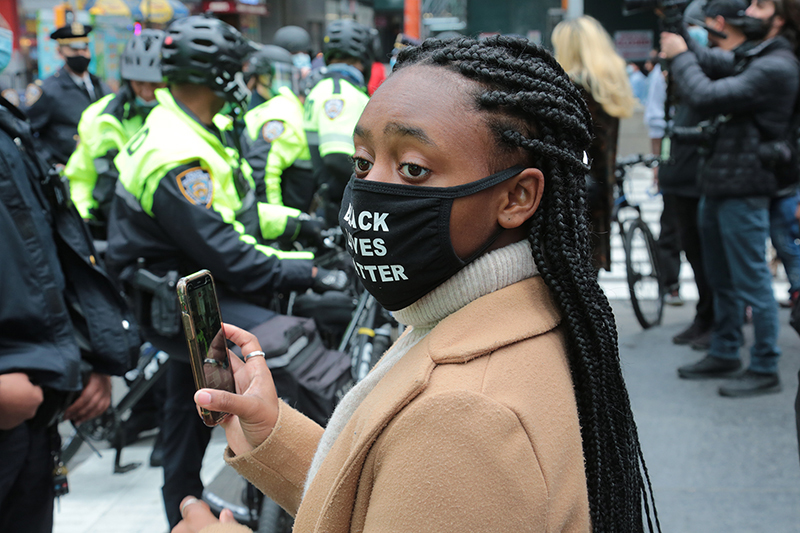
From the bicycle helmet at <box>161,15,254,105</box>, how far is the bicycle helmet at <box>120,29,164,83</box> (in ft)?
5.49

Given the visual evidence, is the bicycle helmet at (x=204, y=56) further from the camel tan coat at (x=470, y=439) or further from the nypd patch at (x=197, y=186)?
the camel tan coat at (x=470, y=439)

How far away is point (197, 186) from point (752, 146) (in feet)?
11.6

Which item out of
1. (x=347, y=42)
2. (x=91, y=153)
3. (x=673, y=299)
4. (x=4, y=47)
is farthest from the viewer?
(x=673, y=299)

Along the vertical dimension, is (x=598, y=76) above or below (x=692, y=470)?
above

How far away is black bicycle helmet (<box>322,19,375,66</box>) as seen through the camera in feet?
18.3

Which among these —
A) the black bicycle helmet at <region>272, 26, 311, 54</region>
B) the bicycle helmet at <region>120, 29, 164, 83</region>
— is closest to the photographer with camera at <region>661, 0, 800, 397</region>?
the bicycle helmet at <region>120, 29, 164, 83</region>

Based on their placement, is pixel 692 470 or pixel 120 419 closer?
pixel 692 470

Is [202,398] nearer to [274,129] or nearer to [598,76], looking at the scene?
[598,76]

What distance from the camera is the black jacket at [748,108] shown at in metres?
4.48

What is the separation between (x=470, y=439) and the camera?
3.07 feet

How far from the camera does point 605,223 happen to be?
503 cm

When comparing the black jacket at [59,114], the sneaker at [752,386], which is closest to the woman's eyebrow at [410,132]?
the sneaker at [752,386]

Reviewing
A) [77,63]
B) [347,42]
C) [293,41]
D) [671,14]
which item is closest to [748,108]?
[671,14]

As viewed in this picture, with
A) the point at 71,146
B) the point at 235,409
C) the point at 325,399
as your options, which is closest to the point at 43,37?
the point at 71,146
